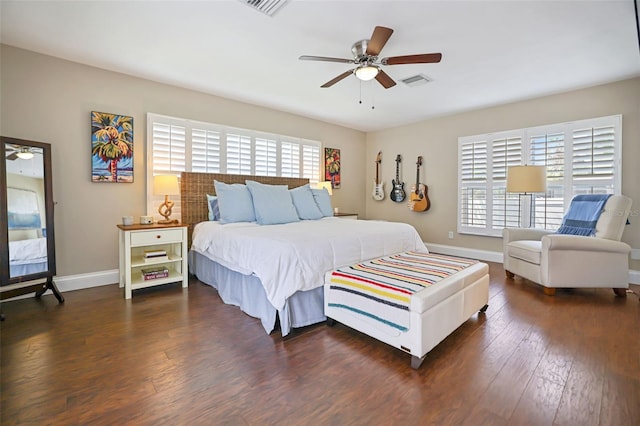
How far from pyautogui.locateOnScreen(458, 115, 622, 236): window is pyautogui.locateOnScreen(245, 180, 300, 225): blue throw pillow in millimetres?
3175

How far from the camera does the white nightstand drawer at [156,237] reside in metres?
3.07

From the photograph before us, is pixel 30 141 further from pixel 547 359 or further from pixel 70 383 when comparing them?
pixel 547 359

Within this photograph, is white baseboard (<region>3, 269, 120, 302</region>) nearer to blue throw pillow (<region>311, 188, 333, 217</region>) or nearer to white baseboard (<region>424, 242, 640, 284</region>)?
blue throw pillow (<region>311, 188, 333, 217</region>)

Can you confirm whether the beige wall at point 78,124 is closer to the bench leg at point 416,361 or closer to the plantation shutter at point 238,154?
the plantation shutter at point 238,154

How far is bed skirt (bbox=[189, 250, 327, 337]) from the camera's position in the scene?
89.7 inches

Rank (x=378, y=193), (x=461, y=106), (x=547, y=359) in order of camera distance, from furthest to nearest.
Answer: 1. (x=378, y=193)
2. (x=461, y=106)
3. (x=547, y=359)

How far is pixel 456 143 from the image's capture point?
5.16m

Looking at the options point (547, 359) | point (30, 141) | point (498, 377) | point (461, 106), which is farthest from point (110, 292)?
point (461, 106)

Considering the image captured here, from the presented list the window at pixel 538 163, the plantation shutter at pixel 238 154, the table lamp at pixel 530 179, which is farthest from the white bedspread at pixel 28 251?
the window at pixel 538 163

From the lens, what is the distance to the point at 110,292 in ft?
10.5

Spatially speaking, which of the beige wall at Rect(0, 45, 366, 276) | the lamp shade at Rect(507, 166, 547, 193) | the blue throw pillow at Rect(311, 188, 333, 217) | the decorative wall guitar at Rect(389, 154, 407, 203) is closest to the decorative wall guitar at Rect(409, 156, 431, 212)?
the decorative wall guitar at Rect(389, 154, 407, 203)

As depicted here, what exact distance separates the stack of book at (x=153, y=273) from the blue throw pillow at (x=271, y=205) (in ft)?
4.02

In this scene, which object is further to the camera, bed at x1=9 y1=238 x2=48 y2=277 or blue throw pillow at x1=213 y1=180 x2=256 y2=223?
blue throw pillow at x1=213 y1=180 x2=256 y2=223

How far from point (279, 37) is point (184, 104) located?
1.95 metres
